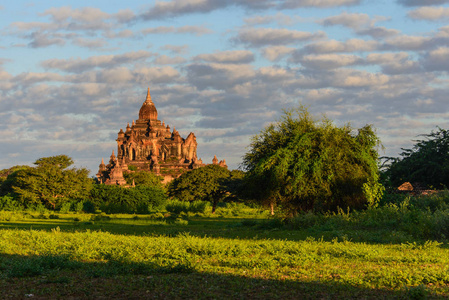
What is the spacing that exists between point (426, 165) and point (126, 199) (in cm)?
3116

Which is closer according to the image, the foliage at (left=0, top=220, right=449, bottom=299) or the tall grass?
the foliage at (left=0, top=220, right=449, bottom=299)

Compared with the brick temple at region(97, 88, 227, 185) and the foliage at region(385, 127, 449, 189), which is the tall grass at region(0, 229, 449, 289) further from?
the brick temple at region(97, 88, 227, 185)

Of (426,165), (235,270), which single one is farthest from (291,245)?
(426,165)

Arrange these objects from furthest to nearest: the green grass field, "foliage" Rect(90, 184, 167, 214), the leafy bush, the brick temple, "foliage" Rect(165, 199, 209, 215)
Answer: the brick temple, "foliage" Rect(90, 184, 167, 214), the leafy bush, "foliage" Rect(165, 199, 209, 215), the green grass field

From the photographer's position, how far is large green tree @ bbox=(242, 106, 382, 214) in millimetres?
26344

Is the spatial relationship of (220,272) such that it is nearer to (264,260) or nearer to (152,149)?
(264,260)

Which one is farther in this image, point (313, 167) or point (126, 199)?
point (126, 199)

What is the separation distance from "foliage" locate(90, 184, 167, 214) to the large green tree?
28343 millimetres

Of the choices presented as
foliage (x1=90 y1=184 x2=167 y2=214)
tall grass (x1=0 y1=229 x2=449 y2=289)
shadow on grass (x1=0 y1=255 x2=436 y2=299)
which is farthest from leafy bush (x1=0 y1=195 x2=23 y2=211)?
shadow on grass (x1=0 y1=255 x2=436 y2=299)

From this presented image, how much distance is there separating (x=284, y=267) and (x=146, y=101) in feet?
458

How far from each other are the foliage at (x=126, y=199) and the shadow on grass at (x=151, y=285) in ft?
141

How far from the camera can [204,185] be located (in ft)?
201

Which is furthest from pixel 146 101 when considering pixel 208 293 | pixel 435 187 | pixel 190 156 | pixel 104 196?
pixel 208 293

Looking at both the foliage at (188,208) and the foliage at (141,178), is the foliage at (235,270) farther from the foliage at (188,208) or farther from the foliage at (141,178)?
the foliage at (141,178)
